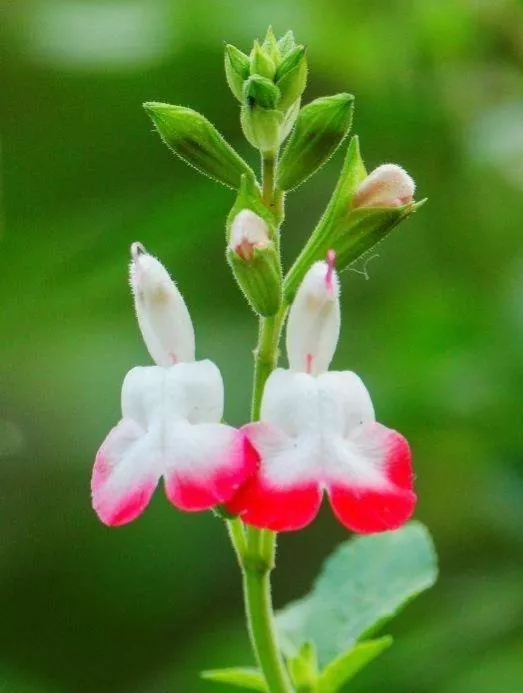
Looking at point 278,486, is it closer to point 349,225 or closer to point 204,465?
point 204,465

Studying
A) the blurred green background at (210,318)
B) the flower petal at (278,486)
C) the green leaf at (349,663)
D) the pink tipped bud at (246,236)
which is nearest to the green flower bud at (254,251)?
the pink tipped bud at (246,236)

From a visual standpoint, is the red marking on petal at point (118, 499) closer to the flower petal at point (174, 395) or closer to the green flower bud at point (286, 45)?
the flower petal at point (174, 395)

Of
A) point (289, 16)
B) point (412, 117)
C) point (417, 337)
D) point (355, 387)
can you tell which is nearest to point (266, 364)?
point (355, 387)

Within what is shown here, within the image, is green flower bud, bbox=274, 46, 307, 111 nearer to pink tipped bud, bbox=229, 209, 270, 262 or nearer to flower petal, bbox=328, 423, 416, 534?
pink tipped bud, bbox=229, 209, 270, 262

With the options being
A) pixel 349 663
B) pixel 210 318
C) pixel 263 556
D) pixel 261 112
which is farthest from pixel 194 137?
pixel 210 318

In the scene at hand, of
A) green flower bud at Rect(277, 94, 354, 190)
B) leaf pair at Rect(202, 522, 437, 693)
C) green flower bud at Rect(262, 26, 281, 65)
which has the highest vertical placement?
green flower bud at Rect(262, 26, 281, 65)

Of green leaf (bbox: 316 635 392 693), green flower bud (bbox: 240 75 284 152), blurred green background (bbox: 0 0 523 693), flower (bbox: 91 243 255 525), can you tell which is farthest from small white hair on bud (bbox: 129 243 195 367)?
blurred green background (bbox: 0 0 523 693)

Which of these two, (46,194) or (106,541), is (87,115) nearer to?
(46,194)
